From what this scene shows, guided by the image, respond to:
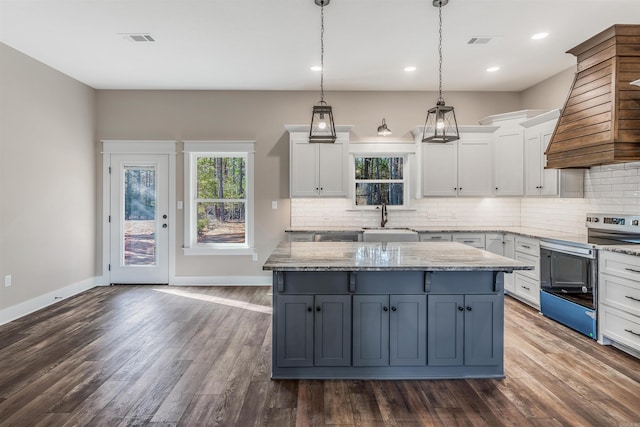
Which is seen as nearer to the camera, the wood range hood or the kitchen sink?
the wood range hood

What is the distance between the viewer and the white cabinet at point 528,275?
4312 mm

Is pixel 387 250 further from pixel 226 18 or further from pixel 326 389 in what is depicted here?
pixel 226 18

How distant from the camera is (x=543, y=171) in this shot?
4.59m

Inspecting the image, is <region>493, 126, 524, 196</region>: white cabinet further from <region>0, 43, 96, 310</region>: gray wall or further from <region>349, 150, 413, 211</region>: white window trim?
<region>0, 43, 96, 310</region>: gray wall

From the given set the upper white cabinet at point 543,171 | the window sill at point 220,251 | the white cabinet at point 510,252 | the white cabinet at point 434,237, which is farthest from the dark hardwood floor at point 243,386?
the window sill at point 220,251

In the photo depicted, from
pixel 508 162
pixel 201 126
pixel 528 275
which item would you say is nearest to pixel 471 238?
pixel 528 275

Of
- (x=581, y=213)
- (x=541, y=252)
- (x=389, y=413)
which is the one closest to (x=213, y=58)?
(x=389, y=413)

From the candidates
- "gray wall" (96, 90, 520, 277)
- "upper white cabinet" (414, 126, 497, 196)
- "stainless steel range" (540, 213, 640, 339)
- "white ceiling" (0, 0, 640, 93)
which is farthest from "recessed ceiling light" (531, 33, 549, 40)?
"stainless steel range" (540, 213, 640, 339)

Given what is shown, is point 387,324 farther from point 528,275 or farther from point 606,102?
point 606,102

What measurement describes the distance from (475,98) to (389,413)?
16.4ft

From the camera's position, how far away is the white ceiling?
3.26m

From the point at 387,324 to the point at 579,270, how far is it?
2215 mm

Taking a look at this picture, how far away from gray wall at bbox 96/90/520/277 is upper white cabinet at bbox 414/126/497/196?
496 millimetres

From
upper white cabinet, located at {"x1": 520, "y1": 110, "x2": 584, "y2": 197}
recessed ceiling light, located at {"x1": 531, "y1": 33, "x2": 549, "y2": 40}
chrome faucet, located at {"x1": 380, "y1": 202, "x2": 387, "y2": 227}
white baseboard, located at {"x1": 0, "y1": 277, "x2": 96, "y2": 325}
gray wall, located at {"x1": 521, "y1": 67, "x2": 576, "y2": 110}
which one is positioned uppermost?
recessed ceiling light, located at {"x1": 531, "y1": 33, "x2": 549, "y2": 40}
